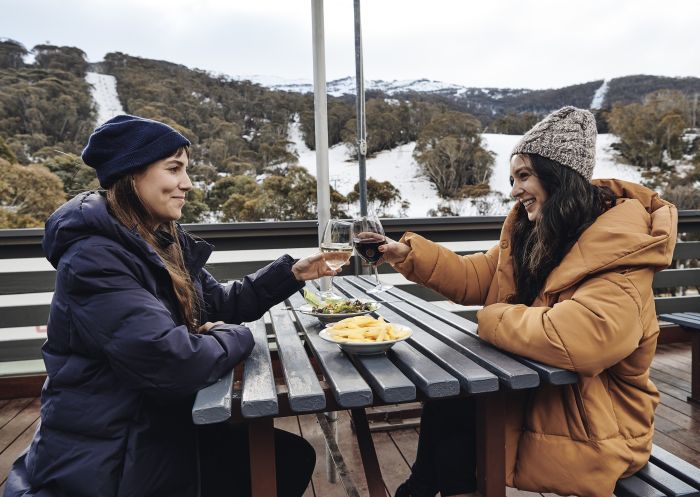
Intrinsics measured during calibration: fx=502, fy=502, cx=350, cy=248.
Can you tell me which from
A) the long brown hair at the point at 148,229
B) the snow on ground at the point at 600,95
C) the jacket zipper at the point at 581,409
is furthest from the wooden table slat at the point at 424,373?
the snow on ground at the point at 600,95

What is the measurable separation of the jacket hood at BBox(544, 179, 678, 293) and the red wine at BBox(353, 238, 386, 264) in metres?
0.53

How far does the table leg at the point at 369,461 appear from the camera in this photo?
147 centimetres

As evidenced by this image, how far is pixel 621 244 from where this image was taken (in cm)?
122

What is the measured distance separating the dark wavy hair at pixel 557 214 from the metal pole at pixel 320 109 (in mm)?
1181

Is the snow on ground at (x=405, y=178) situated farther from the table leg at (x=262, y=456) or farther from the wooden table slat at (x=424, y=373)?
the table leg at (x=262, y=456)

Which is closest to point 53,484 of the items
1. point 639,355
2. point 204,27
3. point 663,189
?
point 639,355

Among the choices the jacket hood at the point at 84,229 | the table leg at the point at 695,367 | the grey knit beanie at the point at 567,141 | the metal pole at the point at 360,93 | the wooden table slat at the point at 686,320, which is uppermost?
the metal pole at the point at 360,93

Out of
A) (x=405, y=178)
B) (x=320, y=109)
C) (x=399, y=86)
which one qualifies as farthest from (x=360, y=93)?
(x=399, y=86)

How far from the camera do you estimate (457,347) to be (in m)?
1.35

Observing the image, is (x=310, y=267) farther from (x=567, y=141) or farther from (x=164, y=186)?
(x=567, y=141)

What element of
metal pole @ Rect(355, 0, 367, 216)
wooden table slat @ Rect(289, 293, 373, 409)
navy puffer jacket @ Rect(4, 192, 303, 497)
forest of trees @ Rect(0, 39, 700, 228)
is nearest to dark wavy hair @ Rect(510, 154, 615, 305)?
wooden table slat @ Rect(289, 293, 373, 409)

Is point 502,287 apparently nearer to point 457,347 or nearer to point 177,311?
point 457,347

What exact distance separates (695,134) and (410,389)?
20.2 ft

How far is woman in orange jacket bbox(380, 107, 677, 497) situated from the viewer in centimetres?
116
